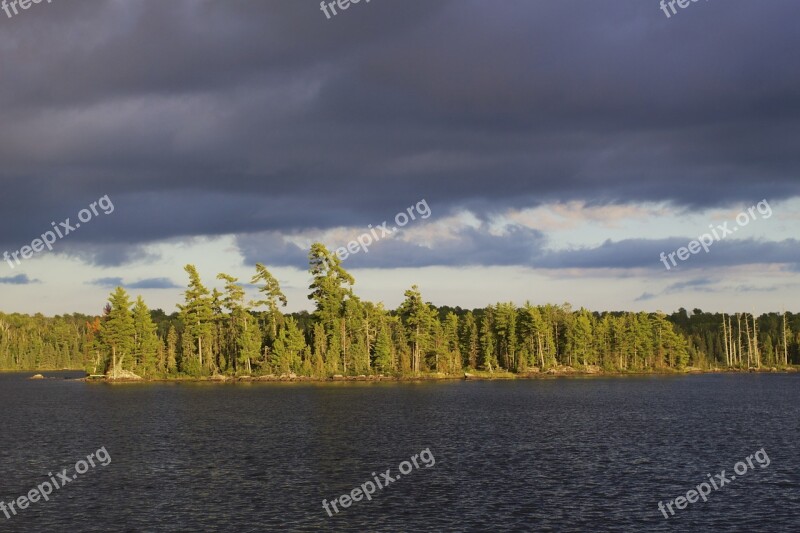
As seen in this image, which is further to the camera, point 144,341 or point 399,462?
point 144,341

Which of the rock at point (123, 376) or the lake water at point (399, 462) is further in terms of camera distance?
the rock at point (123, 376)

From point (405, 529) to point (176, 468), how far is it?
25.5 metres

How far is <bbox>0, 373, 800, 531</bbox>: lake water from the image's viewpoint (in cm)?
4347

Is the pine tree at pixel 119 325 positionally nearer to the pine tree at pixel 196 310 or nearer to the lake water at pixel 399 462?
the pine tree at pixel 196 310

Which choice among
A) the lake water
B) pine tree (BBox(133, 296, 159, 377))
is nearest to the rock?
pine tree (BBox(133, 296, 159, 377))

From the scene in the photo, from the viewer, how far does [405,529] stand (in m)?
41.1

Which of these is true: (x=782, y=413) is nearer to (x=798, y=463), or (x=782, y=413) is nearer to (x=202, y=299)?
(x=798, y=463)

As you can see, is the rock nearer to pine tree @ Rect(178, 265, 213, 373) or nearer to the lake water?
pine tree @ Rect(178, 265, 213, 373)

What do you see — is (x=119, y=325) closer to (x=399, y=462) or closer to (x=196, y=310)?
(x=196, y=310)

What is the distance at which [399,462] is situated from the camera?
205 feet

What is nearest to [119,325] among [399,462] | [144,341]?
[144,341]

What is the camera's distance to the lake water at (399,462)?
43469mm

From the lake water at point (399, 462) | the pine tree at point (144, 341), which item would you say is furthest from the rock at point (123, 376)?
the lake water at point (399, 462)

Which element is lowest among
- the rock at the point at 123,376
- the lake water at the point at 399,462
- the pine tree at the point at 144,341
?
the lake water at the point at 399,462
